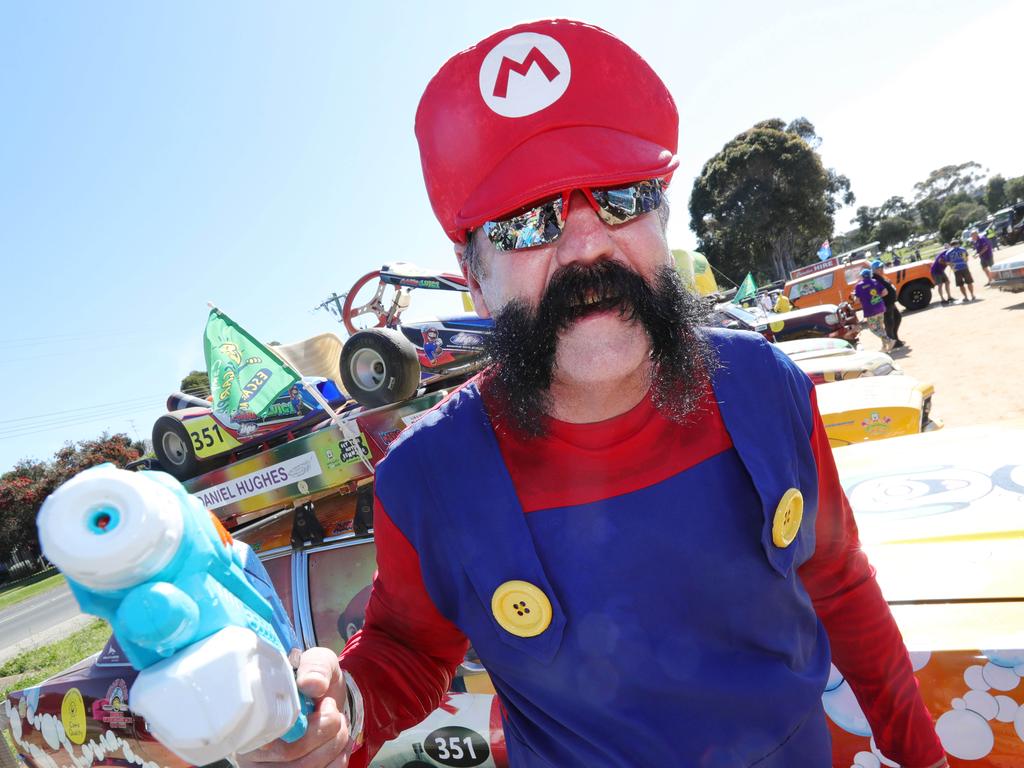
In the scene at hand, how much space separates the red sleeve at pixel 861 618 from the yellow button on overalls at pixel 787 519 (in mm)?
200

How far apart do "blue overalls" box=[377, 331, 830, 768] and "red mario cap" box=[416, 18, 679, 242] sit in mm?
504

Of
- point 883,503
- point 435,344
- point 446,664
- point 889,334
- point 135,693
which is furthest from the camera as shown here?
point 889,334

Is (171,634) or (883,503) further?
(883,503)

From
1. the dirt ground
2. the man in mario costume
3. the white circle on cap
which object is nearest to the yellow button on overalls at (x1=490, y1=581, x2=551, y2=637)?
the man in mario costume

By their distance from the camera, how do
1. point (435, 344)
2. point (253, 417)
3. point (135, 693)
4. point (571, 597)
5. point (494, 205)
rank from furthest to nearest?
point (435, 344) → point (253, 417) → point (494, 205) → point (571, 597) → point (135, 693)

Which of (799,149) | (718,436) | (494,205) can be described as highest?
(799,149)

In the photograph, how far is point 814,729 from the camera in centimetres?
123

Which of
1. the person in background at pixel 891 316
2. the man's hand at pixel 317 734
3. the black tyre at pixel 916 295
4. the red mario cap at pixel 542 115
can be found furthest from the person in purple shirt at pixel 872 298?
the man's hand at pixel 317 734

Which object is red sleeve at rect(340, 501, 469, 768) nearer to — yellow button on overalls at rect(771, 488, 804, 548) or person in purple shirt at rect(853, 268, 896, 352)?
yellow button on overalls at rect(771, 488, 804, 548)

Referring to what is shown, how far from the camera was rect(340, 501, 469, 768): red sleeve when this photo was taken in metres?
1.15

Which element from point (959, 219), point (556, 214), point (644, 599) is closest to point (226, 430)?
point (556, 214)

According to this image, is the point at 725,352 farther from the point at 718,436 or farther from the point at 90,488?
the point at 90,488

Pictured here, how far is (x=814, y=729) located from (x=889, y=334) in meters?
12.9

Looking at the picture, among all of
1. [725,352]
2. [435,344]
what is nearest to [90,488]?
[725,352]
